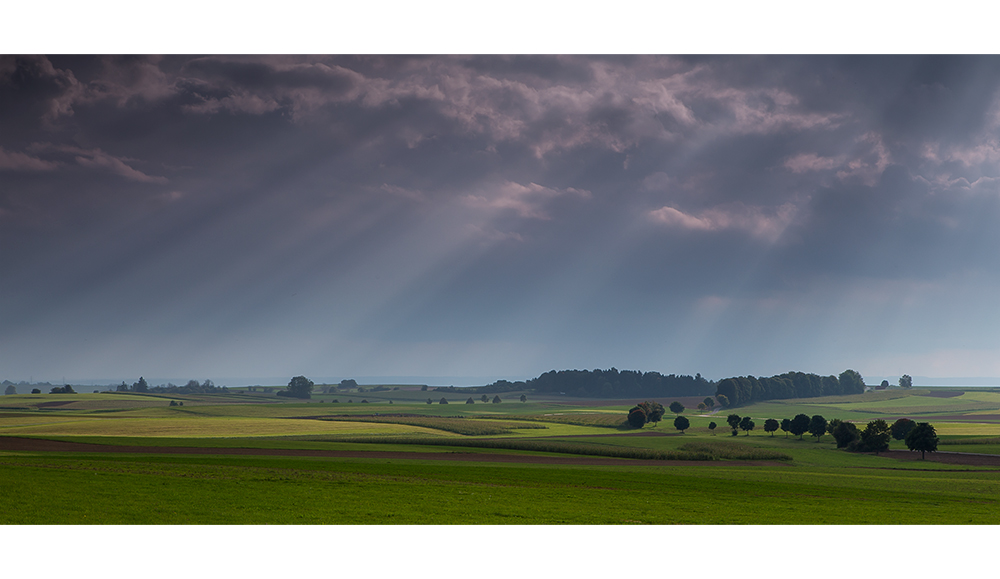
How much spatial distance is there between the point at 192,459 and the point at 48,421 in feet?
271

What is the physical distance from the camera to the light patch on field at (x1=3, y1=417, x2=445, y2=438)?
87688mm

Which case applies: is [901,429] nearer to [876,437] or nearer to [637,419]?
[876,437]

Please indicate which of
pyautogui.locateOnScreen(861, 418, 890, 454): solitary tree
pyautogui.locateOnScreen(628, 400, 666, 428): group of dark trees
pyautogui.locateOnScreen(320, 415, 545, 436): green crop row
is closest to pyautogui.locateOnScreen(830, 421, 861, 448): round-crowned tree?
pyautogui.locateOnScreen(861, 418, 890, 454): solitary tree

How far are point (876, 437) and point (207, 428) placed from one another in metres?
102

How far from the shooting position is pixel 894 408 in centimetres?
19225

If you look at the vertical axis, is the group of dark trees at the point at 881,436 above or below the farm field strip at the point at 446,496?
below

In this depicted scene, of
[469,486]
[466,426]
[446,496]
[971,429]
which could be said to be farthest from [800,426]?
[446,496]

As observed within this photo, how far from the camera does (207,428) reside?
97688 mm

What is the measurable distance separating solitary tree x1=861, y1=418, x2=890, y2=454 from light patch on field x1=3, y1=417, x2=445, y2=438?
213ft

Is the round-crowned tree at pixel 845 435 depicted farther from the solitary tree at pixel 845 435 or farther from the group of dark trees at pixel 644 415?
the group of dark trees at pixel 644 415

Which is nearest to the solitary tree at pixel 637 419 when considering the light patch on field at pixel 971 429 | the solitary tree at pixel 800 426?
the solitary tree at pixel 800 426

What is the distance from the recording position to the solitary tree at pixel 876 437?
83.6 m

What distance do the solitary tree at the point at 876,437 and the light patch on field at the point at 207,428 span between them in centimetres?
6478
